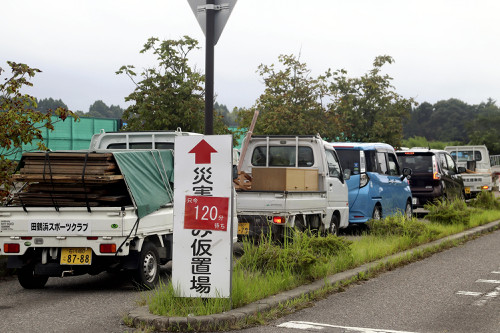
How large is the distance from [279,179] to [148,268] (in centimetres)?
393

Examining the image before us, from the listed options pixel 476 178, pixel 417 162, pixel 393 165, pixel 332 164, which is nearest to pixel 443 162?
pixel 417 162

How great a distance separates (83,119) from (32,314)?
3028 cm

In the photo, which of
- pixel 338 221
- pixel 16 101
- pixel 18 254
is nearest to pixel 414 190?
pixel 338 221

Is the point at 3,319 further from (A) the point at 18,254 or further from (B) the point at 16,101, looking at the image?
(B) the point at 16,101

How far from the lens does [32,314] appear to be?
7883mm

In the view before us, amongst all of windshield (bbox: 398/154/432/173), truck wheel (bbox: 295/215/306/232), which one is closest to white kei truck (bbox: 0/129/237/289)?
truck wheel (bbox: 295/215/306/232)

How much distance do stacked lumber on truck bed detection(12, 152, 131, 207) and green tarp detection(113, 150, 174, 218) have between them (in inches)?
6.3

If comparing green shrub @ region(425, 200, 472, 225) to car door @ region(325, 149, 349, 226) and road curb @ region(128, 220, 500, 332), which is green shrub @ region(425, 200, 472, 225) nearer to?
car door @ region(325, 149, 349, 226)

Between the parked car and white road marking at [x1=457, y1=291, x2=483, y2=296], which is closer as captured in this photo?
white road marking at [x1=457, y1=291, x2=483, y2=296]

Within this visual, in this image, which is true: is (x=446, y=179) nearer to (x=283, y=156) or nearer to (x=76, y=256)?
(x=283, y=156)

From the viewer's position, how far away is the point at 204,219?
7324 millimetres

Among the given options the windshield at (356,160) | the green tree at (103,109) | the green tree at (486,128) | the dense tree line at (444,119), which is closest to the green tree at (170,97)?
the windshield at (356,160)

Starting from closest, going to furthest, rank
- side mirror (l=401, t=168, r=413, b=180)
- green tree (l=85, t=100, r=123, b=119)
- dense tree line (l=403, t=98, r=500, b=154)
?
side mirror (l=401, t=168, r=413, b=180), green tree (l=85, t=100, r=123, b=119), dense tree line (l=403, t=98, r=500, b=154)

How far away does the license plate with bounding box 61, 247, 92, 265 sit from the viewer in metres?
8.99
